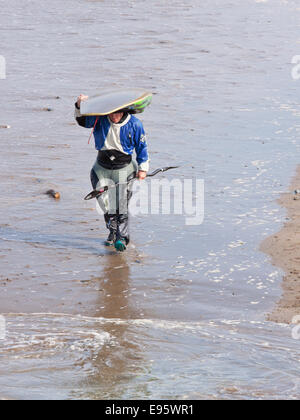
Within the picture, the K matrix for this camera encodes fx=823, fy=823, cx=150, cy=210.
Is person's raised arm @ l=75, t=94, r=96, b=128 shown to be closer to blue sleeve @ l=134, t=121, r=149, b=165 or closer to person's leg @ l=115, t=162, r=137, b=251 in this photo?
blue sleeve @ l=134, t=121, r=149, b=165

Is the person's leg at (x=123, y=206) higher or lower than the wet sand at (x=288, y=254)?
higher

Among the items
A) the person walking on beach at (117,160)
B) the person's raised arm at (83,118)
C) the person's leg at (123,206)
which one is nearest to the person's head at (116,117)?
the person walking on beach at (117,160)

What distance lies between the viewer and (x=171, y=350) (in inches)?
235

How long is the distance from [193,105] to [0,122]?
361 centimetres

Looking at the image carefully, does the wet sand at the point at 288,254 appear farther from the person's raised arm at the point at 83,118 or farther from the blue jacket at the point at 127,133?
the person's raised arm at the point at 83,118

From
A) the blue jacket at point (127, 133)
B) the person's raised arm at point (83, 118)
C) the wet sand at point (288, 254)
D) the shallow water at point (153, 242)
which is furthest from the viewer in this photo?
the blue jacket at point (127, 133)

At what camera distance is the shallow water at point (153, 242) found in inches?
220

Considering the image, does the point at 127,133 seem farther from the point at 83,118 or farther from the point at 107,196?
the point at 107,196

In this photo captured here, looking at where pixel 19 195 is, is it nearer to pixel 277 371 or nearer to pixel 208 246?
pixel 208 246

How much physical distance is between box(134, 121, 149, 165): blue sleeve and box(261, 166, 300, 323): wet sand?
1.63 meters

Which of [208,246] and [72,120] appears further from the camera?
[72,120]
